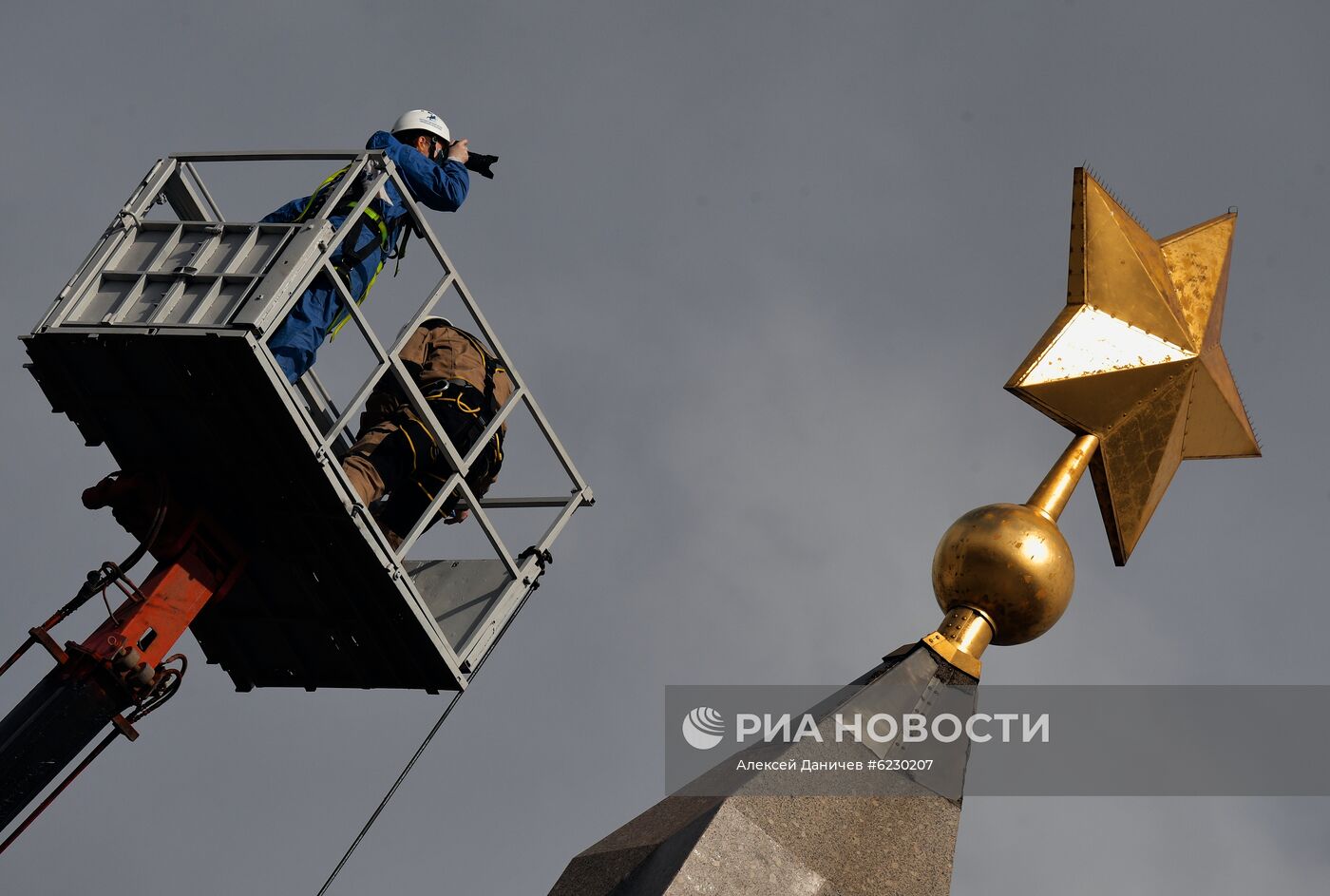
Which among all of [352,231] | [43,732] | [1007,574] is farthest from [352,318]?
[1007,574]

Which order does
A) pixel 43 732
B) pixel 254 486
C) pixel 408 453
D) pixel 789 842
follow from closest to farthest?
1. pixel 43 732
2. pixel 254 486
3. pixel 789 842
4. pixel 408 453

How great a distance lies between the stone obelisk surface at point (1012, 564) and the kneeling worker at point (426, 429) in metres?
3.44

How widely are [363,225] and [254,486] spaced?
91.0 inches

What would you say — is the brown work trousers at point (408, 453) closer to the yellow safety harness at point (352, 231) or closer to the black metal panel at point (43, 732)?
the yellow safety harness at point (352, 231)

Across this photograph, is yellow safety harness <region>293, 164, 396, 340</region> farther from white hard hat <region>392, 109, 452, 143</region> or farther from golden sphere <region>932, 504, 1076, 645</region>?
golden sphere <region>932, 504, 1076, 645</region>

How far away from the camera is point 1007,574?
18516 mm

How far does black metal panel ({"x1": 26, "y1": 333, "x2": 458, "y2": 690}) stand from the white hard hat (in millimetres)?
4250

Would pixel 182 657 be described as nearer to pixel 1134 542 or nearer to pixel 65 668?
pixel 65 668

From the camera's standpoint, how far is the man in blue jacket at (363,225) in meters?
14.9

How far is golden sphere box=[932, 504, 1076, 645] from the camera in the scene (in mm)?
18547

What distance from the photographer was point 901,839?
16.2 meters

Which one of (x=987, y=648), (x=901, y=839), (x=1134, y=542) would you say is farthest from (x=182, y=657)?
(x=1134, y=542)

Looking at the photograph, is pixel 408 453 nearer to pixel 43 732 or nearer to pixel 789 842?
pixel 43 732

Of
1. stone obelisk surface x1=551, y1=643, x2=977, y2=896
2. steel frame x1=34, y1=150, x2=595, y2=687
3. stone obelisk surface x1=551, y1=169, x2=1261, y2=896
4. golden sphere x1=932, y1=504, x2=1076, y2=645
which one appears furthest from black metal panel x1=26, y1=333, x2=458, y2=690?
golden sphere x1=932, y1=504, x2=1076, y2=645
